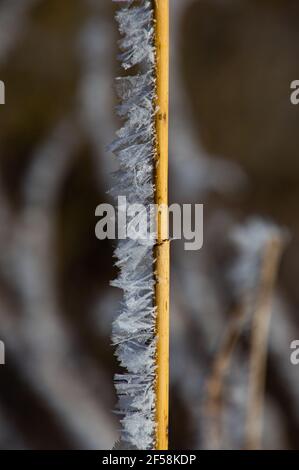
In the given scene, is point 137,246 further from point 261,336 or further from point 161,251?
point 261,336

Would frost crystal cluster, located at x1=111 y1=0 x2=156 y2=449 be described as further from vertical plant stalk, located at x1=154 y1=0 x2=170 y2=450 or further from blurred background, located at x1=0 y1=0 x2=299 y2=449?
blurred background, located at x1=0 y1=0 x2=299 y2=449

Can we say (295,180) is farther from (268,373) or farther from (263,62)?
(268,373)

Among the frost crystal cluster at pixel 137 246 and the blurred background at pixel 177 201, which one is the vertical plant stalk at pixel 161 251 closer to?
the frost crystal cluster at pixel 137 246

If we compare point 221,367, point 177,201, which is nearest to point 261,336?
point 221,367

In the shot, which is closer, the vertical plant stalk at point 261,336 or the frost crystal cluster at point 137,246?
the frost crystal cluster at point 137,246

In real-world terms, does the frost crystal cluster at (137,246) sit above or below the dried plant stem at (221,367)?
above

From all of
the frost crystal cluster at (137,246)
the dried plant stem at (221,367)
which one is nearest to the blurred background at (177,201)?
the dried plant stem at (221,367)

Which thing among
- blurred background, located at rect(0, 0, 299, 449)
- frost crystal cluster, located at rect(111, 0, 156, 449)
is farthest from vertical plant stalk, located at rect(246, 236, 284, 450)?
frost crystal cluster, located at rect(111, 0, 156, 449)

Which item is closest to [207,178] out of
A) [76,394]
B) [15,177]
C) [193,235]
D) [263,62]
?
[193,235]
